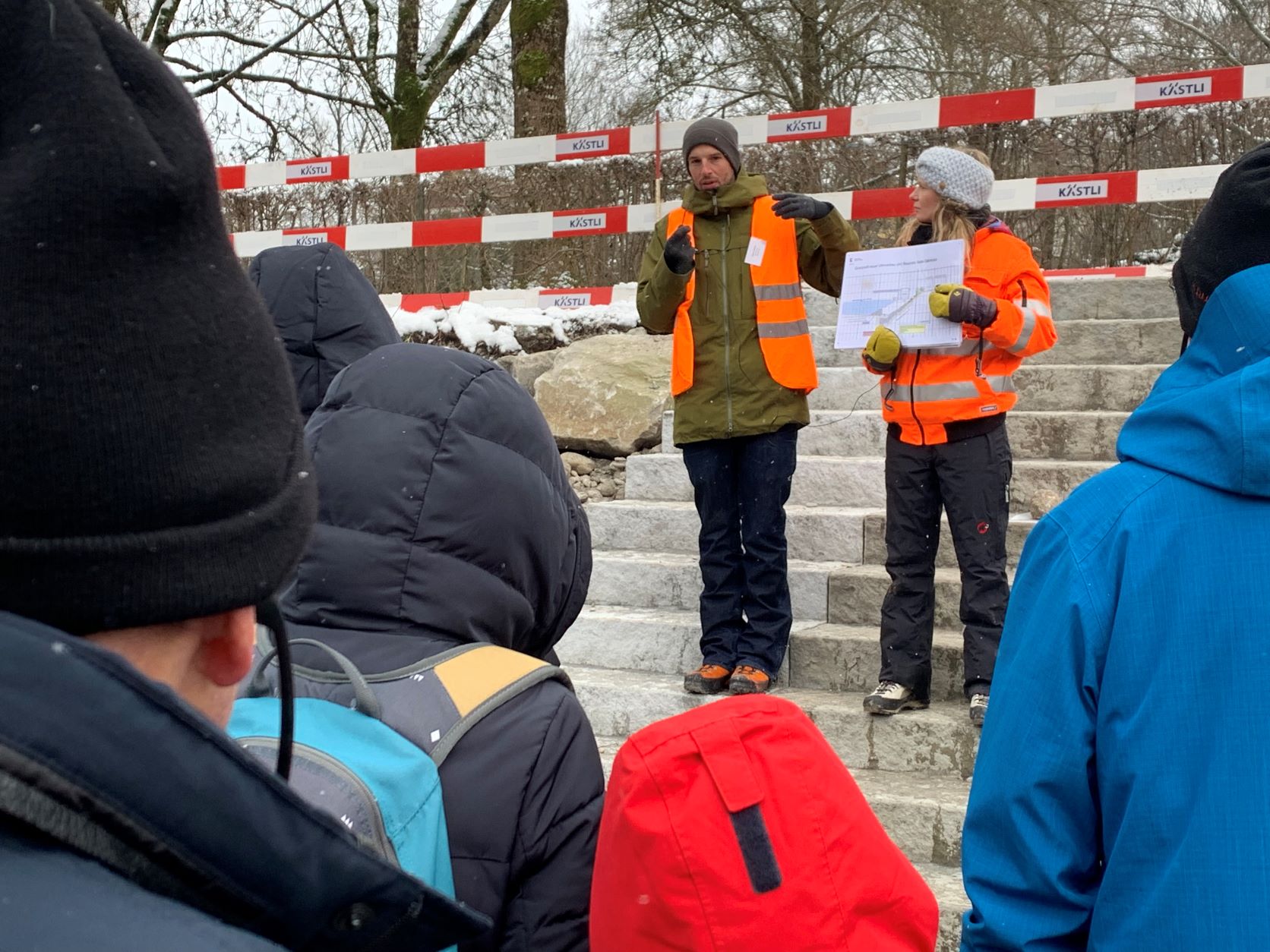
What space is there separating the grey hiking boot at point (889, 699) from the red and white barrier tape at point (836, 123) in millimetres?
5167

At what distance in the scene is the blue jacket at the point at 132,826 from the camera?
0.58 meters

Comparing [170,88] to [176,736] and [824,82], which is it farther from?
[824,82]

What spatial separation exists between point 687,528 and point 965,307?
1.89 metres

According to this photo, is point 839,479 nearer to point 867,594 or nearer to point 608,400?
point 867,594

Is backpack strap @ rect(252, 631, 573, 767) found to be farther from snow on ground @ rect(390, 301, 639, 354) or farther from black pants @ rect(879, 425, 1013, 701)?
snow on ground @ rect(390, 301, 639, 354)

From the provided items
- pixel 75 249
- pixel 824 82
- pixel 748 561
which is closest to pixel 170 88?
pixel 75 249

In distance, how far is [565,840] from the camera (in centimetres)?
139

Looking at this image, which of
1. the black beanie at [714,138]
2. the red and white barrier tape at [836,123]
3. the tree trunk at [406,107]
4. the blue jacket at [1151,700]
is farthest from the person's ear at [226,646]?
the tree trunk at [406,107]

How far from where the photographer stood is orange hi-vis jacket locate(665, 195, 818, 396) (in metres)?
4.52

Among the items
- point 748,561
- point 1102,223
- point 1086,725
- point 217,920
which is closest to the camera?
point 217,920

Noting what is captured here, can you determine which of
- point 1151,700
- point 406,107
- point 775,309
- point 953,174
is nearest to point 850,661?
point 775,309

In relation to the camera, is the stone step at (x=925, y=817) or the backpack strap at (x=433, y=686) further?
the stone step at (x=925, y=817)

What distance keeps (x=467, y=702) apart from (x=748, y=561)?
3191 mm

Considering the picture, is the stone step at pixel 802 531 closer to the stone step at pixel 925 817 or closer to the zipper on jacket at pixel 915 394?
the zipper on jacket at pixel 915 394
